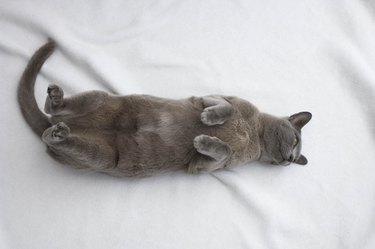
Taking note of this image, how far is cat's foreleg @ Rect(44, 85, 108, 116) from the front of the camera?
1.44 metres

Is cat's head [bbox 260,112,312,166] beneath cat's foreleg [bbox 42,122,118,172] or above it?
above

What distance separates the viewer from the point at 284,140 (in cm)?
166

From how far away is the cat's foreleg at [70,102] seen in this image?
144cm

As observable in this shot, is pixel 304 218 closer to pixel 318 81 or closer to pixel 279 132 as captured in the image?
pixel 279 132

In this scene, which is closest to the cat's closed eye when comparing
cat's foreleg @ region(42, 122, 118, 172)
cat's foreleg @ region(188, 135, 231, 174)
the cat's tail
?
cat's foreleg @ region(188, 135, 231, 174)

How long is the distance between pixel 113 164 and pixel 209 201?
50 centimetres

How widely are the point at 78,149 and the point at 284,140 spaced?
0.93 meters

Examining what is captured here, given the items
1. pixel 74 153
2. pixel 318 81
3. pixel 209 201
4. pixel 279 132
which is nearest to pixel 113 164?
pixel 74 153

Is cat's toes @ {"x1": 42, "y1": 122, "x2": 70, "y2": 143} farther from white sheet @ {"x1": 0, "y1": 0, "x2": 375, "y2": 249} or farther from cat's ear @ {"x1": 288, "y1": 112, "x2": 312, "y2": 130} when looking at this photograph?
cat's ear @ {"x1": 288, "y1": 112, "x2": 312, "y2": 130}

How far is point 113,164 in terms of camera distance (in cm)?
150

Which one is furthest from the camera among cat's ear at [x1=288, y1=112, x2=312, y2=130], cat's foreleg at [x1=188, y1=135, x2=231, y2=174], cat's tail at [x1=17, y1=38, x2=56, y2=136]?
cat's ear at [x1=288, y1=112, x2=312, y2=130]

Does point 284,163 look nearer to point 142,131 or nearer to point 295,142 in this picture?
point 295,142

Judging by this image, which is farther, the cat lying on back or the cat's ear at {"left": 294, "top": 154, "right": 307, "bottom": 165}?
the cat's ear at {"left": 294, "top": 154, "right": 307, "bottom": 165}

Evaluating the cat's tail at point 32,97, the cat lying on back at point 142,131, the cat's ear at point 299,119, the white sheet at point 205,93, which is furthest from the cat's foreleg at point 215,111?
the cat's tail at point 32,97
